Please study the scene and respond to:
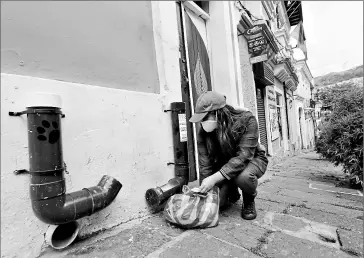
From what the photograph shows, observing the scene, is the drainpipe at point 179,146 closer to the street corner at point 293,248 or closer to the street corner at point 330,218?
the street corner at point 293,248

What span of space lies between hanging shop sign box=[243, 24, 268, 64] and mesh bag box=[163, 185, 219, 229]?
455 centimetres

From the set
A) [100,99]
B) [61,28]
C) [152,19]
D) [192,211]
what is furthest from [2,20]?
[192,211]

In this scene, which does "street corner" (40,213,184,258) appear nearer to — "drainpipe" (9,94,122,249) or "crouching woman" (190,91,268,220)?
"drainpipe" (9,94,122,249)

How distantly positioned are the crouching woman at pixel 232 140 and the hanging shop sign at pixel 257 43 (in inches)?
152

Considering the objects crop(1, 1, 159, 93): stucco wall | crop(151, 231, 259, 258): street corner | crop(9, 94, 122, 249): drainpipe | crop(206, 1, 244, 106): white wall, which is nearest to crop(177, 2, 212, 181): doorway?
crop(206, 1, 244, 106): white wall

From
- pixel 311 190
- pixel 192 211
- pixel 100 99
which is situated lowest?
pixel 311 190

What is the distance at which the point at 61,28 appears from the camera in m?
1.65

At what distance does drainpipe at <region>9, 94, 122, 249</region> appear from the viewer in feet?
4.44

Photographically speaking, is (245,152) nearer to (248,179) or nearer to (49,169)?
(248,179)

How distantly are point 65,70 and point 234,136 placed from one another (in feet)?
5.30

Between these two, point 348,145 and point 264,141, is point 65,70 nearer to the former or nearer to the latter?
point 348,145

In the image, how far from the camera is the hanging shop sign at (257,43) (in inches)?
203

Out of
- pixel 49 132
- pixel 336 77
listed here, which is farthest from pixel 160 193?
pixel 336 77

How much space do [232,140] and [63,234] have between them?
1686 millimetres
